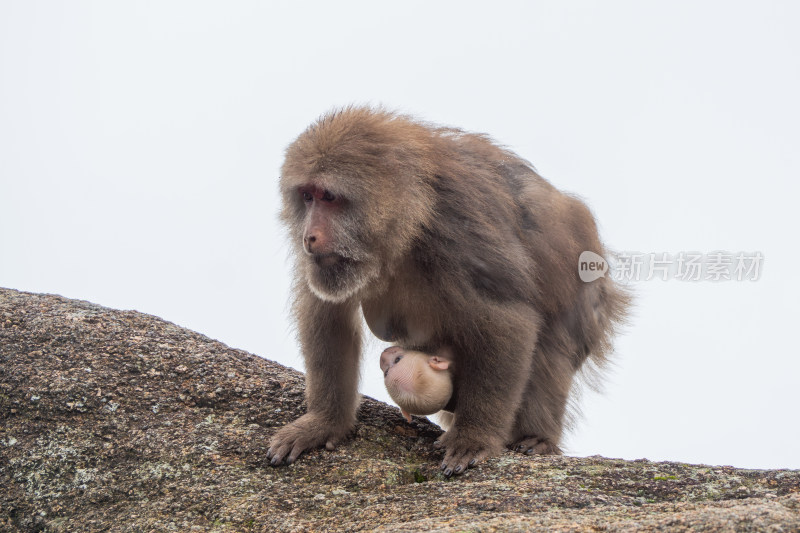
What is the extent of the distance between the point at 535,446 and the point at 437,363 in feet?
4.61

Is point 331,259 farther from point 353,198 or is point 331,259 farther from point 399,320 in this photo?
point 399,320

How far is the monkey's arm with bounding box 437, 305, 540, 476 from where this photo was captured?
6.91m

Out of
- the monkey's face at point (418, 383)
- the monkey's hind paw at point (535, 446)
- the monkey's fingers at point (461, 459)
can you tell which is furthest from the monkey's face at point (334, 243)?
the monkey's hind paw at point (535, 446)

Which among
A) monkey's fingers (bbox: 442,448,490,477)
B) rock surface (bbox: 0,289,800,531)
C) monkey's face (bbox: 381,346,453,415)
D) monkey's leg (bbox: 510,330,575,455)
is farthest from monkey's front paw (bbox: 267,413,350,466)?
monkey's leg (bbox: 510,330,575,455)

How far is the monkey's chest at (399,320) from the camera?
282 inches

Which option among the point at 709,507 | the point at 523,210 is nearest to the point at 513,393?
the point at 523,210

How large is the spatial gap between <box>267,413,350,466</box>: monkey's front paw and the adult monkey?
1 centimetres

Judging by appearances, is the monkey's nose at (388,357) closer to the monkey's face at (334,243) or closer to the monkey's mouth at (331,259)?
the monkey's face at (334,243)

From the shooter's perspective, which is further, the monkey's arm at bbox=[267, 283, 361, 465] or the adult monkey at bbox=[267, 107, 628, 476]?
the monkey's arm at bbox=[267, 283, 361, 465]

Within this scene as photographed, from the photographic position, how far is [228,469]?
21.3ft

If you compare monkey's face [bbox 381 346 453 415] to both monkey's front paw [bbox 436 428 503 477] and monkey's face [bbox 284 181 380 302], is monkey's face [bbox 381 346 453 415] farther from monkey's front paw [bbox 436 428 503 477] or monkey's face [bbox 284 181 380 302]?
monkey's face [bbox 284 181 380 302]

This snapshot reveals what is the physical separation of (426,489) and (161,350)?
302 centimetres

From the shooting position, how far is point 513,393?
23.1 ft

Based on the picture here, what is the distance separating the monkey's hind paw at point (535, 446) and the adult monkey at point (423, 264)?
23 mm
